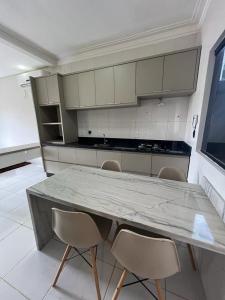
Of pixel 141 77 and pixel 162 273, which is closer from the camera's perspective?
pixel 162 273

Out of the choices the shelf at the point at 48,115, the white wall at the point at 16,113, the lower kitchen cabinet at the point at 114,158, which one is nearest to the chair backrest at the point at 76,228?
the lower kitchen cabinet at the point at 114,158

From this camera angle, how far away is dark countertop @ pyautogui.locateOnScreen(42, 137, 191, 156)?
7.58ft

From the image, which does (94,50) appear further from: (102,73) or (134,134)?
(134,134)

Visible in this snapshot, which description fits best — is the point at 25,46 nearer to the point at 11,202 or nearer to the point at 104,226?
the point at 11,202

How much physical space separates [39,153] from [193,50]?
12.3 ft

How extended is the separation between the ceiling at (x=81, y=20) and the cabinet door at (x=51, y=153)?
6.29ft

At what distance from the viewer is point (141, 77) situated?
2.33 m

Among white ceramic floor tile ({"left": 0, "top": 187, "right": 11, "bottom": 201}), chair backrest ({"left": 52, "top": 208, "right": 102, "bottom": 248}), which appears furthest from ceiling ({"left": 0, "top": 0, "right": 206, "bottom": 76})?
white ceramic floor tile ({"left": 0, "top": 187, "right": 11, "bottom": 201})

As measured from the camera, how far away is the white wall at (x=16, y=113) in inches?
156

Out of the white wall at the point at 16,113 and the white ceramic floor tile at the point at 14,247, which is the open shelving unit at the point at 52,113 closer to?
the white wall at the point at 16,113

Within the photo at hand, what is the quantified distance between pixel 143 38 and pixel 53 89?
6.45ft

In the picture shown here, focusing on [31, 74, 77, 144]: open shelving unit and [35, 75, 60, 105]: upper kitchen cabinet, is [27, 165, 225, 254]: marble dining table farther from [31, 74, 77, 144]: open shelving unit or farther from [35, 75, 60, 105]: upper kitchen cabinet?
[35, 75, 60, 105]: upper kitchen cabinet

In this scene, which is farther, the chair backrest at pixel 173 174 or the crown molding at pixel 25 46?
the crown molding at pixel 25 46

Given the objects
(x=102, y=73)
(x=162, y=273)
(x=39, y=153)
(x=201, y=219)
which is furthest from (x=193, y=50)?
(x=39, y=153)
